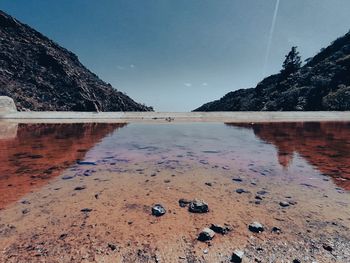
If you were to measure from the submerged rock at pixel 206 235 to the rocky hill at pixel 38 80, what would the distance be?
40.3 meters

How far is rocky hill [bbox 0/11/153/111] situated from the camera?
48706 millimetres

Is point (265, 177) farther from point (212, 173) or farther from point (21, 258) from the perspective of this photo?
point (21, 258)

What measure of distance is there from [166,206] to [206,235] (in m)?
1.20

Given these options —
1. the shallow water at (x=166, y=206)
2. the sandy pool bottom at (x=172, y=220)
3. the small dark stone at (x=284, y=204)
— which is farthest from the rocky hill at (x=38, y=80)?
the small dark stone at (x=284, y=204)

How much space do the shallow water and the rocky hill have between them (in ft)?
119

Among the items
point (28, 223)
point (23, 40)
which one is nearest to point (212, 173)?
point (28, 223)

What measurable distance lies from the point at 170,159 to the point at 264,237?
4886 millimetres

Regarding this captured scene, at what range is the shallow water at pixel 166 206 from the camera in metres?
3.12

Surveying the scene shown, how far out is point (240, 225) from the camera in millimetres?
3713

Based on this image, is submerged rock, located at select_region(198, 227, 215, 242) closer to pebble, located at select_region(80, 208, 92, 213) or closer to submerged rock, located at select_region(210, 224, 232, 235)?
submerged rock, located at select_region(210, 224, 232, 235)

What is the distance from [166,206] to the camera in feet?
14.4

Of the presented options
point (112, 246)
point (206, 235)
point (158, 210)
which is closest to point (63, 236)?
point (112, 246)

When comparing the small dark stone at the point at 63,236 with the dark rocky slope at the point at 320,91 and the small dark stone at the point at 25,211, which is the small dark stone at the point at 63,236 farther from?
the dark rocky slope at the point at 320,91

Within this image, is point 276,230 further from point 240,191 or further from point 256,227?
point 240,191
